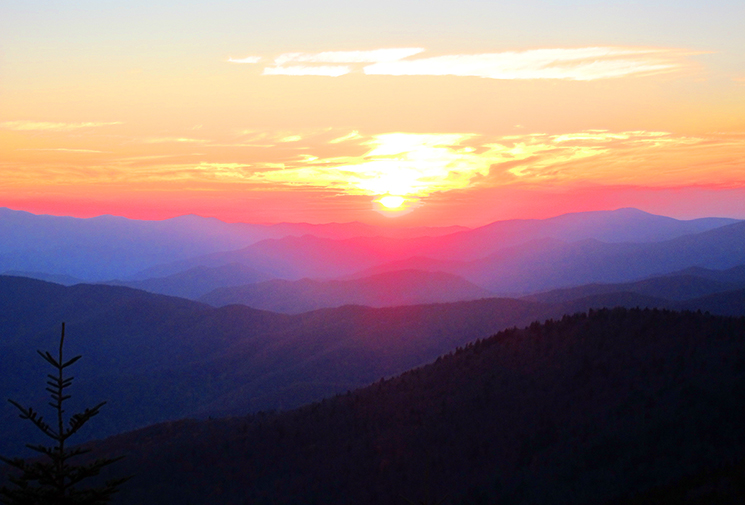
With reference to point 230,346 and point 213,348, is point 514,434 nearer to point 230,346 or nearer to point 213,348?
point 230,346

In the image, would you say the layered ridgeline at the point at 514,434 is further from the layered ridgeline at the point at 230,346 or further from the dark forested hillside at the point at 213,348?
the dark forested hillside at the point at 213,348

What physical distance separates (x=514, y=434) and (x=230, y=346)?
91.4 metres

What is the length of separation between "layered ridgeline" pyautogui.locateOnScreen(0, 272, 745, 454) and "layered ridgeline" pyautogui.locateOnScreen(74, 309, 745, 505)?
30.5 meters

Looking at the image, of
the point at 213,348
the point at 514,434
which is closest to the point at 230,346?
the point at 213,348

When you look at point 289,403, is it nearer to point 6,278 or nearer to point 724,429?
point 724,429

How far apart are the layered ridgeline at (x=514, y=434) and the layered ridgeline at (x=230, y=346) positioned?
3050 cm

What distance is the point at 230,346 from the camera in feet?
360

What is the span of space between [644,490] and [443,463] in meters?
8.95

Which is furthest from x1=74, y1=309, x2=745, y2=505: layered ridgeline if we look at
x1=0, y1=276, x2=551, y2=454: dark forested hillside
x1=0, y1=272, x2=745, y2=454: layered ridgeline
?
x1=0, y1=276, x2=551, y2=454: dark forested hillside

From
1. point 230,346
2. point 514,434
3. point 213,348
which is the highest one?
point 514,434

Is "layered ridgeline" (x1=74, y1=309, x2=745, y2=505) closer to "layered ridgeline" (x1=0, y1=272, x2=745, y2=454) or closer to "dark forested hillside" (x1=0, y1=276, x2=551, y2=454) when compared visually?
"layered ridgeline" (x1=0, y1=272, x2=745, y2=454)

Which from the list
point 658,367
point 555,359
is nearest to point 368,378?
point 555,359

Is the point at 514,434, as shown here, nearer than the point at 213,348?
Yes

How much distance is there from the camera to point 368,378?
250 ft
